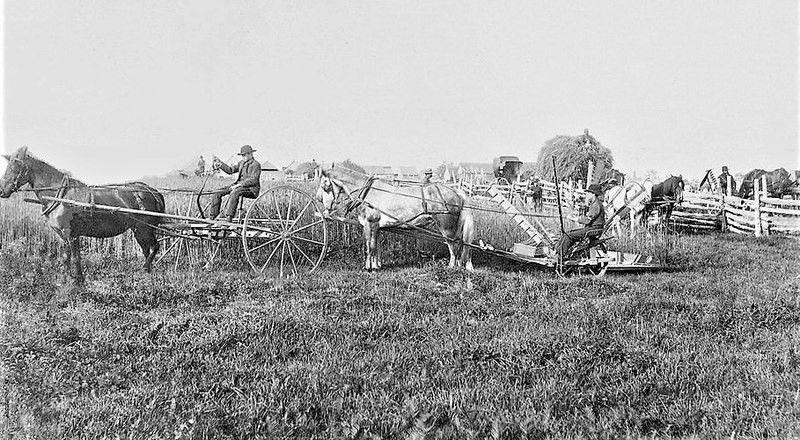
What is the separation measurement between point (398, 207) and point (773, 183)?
27.4 meters

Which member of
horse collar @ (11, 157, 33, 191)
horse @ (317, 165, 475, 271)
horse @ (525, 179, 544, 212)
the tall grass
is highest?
horse @ (525, 179, 544, 212)

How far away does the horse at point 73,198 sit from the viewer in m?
9.34

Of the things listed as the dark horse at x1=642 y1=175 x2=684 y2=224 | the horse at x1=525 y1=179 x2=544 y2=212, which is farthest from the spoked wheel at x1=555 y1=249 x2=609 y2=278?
the horse at x1=525 y1=179 x2=544 y2=212

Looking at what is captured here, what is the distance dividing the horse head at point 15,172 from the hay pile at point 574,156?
1112 inches

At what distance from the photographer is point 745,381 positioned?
211 inches

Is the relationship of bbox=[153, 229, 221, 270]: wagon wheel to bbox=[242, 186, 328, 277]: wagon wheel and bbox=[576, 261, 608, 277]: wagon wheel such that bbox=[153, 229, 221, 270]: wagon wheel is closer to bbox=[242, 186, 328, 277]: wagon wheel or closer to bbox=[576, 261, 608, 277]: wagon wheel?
bbox=[242, 186, 328, 277]: wagon wheel

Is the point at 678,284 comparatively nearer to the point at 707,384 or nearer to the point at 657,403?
the point at 707,384

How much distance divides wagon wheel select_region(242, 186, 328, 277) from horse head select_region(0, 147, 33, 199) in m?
3.66

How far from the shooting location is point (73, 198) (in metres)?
9.84

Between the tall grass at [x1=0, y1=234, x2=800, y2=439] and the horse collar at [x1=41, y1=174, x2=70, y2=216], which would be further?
the horse collar at [x1=41, y1=174, x2=70, y2=216]

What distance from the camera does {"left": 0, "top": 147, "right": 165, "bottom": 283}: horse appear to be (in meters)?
9.34

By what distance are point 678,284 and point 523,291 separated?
311 cm

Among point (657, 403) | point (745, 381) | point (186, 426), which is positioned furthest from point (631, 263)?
point (186, 426)

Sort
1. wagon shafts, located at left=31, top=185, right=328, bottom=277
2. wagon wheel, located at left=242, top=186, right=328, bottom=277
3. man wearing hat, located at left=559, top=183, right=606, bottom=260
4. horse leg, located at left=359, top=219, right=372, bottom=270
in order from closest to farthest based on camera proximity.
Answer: wagon shafts, located at left=31, top=185, right=328, bottom=277 < wagon wheel, located at left=242, top=186, right=328, bottom=277 < man wearing hat, located at left=559, top=183, right=606, bottom=260 < horse leg, located at left=359, top=219, right=372, bottom=270
